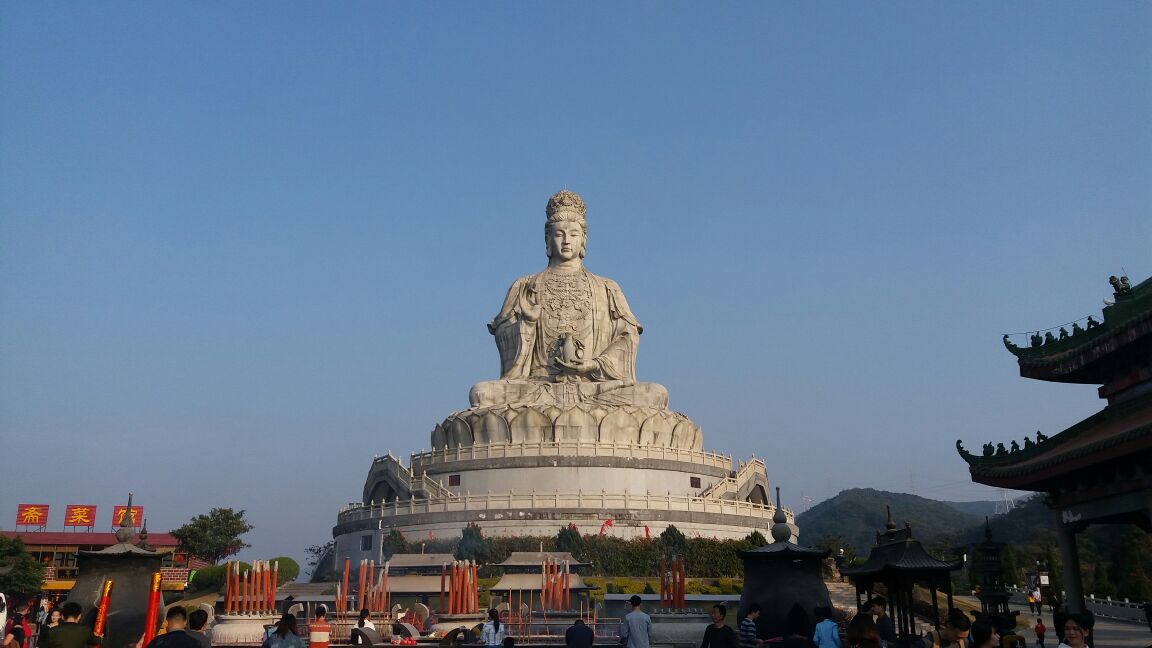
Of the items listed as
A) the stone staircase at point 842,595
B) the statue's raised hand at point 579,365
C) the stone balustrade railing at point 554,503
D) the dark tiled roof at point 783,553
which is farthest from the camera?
the statue's raised hand at point 579,365

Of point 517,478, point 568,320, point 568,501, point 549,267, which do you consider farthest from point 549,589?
point 549,267

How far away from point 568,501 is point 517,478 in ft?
9.15

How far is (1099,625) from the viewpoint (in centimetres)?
2434

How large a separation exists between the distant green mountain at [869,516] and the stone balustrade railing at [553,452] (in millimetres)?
100162

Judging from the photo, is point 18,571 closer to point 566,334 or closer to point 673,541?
point 566,334

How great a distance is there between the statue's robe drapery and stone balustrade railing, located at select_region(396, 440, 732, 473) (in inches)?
213

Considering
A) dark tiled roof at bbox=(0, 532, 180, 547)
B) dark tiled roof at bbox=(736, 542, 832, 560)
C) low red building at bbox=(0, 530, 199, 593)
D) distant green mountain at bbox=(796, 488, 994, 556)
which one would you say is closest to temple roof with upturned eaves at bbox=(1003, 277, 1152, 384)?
dark tiled roof at bbox=(736, 542, 832, 560)

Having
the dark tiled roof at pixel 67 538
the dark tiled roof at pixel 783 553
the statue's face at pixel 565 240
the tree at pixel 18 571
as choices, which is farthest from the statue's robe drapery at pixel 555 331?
the dark tiled roof at pixel 783 553

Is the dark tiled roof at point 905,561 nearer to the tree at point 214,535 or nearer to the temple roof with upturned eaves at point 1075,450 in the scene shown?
the temple roof with upturned eaves at point 1075,450

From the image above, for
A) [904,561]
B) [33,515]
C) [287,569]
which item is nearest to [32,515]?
[33,515]

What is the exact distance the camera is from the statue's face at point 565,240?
4269 cm

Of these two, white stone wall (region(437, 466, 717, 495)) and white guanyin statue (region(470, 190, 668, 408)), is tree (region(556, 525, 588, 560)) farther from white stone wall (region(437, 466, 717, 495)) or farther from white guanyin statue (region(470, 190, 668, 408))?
white guanyin statue (region(470, 190, 668, 408))

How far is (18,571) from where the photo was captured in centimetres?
3478

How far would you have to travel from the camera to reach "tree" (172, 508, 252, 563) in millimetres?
40375
